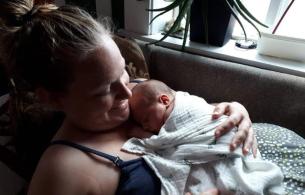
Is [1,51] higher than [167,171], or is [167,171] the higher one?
[1,51]

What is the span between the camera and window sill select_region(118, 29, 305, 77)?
121 centimetres

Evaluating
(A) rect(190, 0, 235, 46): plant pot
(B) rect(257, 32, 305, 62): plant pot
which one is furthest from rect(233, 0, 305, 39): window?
(A) rect(190, 0, 235, 46): plant pot

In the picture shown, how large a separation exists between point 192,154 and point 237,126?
0.67 feet

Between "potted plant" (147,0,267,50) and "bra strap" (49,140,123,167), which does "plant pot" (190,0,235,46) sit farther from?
"bra strap" (49,140,123,167)

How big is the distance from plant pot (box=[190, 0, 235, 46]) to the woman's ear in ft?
2.64

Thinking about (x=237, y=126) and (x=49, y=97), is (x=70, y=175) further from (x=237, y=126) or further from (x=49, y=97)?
(x=237, y=126)

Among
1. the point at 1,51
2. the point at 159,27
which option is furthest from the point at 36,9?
the point at 159,27

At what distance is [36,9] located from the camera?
0.79m

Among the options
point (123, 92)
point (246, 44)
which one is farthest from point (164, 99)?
point (246, 44)

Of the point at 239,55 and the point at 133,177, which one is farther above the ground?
the point at 239,55

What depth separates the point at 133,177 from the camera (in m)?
0.81

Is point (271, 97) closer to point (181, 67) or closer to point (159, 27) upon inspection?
point (181, 67)

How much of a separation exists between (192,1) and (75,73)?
2.36ft

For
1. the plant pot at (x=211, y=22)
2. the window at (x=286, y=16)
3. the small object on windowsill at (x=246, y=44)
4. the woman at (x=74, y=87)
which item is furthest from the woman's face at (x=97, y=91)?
the window at (x=286, y=16)
